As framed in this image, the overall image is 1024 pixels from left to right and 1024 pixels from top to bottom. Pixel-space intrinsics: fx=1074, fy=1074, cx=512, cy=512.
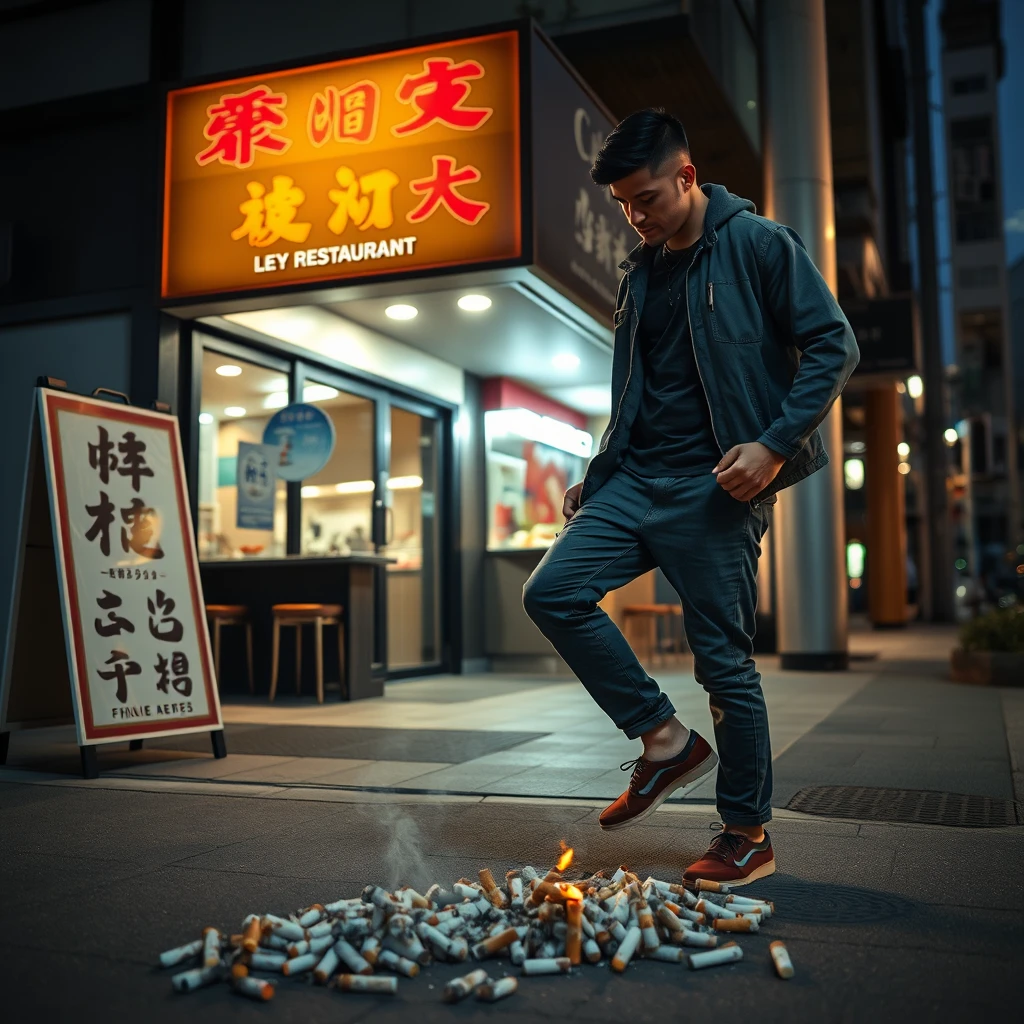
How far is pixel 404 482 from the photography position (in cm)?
1057

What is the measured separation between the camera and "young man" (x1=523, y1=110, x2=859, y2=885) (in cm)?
261

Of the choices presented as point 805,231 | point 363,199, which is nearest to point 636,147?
point 363,199

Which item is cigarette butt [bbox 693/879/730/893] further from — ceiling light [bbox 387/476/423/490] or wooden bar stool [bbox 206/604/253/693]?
ceiling light [bbox 387/476/423/490]

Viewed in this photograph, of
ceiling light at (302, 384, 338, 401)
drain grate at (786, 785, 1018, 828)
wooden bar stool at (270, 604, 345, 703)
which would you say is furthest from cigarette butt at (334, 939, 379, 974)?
ceiling light at (302, 384, 338, 401)

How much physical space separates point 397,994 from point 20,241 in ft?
25.0

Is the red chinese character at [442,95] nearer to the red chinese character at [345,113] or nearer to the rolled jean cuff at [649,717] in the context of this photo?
the red chinese character at [345,113]

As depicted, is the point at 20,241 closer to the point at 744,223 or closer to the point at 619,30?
the point at 619,30

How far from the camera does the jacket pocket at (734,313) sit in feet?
8.82

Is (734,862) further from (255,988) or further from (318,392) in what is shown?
(318,392)

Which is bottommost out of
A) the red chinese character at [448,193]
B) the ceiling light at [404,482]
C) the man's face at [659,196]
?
the man's face at [659,196]

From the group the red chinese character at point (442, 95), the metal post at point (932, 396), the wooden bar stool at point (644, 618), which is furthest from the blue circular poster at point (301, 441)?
the metal post at point (932, 396)

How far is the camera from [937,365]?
23.0 metres

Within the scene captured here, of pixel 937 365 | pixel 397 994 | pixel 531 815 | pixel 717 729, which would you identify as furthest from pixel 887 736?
pixel 937 365

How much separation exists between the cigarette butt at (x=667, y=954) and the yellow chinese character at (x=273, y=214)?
6.19m
